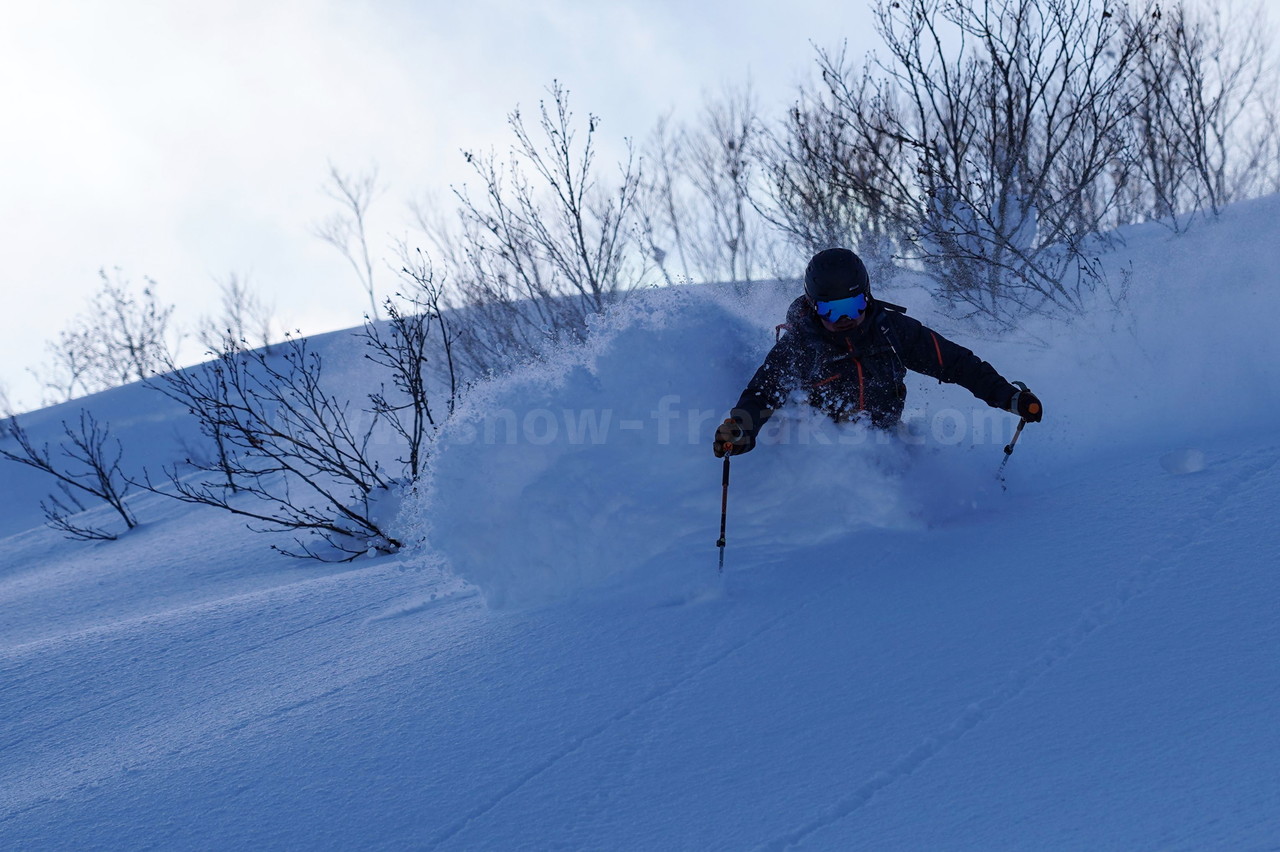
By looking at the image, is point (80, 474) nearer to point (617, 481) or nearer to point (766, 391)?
point (617, 481)

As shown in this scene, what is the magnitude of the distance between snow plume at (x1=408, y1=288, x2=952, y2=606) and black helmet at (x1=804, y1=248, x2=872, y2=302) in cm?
55

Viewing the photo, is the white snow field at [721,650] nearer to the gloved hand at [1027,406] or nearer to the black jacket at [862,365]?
the black jacket at [862,365]

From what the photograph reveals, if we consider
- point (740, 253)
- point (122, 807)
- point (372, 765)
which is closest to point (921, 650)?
point (372, 765)

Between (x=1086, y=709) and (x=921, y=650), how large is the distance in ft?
1.55

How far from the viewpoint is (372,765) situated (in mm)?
2098

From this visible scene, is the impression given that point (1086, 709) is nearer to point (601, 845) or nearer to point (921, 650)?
point (921, 650)

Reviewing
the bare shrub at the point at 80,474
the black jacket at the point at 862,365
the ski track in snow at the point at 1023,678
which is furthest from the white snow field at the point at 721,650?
the bare shrub at the point at 80,474

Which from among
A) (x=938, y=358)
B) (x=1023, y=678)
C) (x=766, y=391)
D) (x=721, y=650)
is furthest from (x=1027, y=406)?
(x=721, y=650)

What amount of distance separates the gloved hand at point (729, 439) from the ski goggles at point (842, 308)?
2.09 ft

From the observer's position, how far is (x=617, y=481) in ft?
11.3

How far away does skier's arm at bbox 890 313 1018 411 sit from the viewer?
3521 millimetres

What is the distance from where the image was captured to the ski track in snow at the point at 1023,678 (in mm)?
1627

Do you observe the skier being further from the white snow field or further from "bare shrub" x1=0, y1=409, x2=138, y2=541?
"bare shrub" x1=0, y1=409, x2=138, y2=541

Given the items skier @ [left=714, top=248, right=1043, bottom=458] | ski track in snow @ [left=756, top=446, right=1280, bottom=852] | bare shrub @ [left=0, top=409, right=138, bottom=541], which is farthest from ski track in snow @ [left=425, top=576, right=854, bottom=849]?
bare shrub @ [left=0, top=409, right=138, bottom=541]
